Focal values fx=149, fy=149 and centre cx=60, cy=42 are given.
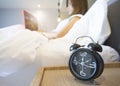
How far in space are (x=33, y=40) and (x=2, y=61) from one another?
0.25 meters

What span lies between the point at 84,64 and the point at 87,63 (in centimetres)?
1

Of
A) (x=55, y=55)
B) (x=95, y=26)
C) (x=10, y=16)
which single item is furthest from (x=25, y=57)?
(x=10, y=16)

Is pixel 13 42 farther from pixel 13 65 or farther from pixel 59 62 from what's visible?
pixel 59 62

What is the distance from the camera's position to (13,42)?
0.81 meters

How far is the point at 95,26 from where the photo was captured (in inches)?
39.5

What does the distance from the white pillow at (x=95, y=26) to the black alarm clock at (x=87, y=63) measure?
43cm

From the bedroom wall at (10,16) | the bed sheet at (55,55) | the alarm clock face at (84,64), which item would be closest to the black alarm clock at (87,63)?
the alarm clock face at (84,64)

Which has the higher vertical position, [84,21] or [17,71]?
[84,21]

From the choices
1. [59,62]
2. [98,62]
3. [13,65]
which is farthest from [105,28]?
[13,65]

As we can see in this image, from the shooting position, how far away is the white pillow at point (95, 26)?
97cm

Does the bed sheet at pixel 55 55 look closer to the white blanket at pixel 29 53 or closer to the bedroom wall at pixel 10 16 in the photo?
the white blanket at pixel 29 53

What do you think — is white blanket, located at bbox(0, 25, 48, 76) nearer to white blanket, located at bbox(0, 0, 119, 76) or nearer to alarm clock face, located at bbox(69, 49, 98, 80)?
white blanket, located at bbox(0, 0, 119, 76)

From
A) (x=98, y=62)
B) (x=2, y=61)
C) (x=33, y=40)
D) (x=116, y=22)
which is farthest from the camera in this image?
(x=116, y=22)

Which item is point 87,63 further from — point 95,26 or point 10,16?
point 10,16
